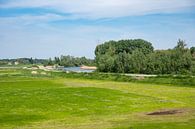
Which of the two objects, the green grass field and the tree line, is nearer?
the green grass field

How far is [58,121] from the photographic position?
25250mm

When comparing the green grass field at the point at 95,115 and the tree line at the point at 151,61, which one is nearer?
the green grass field at the point at 95,115

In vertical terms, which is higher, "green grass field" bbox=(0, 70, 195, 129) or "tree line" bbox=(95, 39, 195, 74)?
"tree line" bbox=(95, 39, 195, 74)

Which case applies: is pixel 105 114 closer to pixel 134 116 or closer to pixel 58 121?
pixel 134 116

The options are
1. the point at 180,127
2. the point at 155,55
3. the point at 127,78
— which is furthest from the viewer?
the point at 155,55

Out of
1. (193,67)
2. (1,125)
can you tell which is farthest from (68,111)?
(193,67)

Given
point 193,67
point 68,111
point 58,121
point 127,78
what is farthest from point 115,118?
point 193,67

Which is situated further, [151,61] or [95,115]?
[151,61]

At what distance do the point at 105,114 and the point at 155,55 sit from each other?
73203mm

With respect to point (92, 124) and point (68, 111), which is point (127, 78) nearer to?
point (68, 111)

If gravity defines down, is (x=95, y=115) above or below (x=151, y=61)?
below

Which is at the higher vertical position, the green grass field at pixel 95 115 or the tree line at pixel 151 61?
the tree line at pixel 151 61

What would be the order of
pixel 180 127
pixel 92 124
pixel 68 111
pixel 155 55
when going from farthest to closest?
1. pixel 155 55
2. pixel 68 111
3. pixel 92 124
4. pixel 180 127

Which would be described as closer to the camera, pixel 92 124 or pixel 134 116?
pixel 92 124
